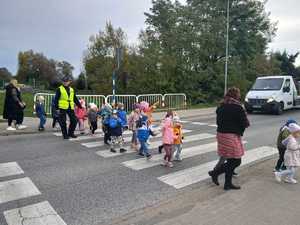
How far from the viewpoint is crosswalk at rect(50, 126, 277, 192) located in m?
5.88

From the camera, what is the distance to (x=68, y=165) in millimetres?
6625

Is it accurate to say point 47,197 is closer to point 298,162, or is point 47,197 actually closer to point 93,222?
point 93,222

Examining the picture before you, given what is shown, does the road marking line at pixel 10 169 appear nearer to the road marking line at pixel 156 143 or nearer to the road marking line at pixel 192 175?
the road marking line at pixel 156 143

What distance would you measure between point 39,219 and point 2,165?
10.0 feet

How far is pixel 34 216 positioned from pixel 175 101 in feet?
53.8

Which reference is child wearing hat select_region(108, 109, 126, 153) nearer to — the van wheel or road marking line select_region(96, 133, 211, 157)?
road marking line select_region(96, 133, 211, 157)

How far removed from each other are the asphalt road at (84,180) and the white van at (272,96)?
313 inches

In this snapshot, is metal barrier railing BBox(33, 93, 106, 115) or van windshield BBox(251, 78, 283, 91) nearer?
metal barrier railing BBox(33, 93, 106, 115)

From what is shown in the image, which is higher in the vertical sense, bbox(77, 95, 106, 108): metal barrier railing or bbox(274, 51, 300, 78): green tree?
bbox(274, 51, 300, 78): green tree

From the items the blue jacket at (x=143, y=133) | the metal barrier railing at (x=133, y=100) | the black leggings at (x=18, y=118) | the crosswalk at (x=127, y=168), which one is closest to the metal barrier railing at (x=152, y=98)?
the metal barrier railing at (x=133, y=100)

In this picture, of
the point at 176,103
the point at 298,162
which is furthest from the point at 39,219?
the point at 176,103

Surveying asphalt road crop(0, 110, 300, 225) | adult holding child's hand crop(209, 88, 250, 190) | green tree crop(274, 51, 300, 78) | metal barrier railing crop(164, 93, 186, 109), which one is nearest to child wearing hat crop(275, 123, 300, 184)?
adult holding child's hand crop(209, 88, 250, 190)

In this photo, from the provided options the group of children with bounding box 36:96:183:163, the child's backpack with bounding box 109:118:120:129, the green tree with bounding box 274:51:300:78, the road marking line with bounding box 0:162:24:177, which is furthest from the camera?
the green tree with bounding box 274:51:300:78

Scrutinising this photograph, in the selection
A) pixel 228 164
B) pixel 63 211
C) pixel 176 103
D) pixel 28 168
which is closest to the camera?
pixel 63 211
